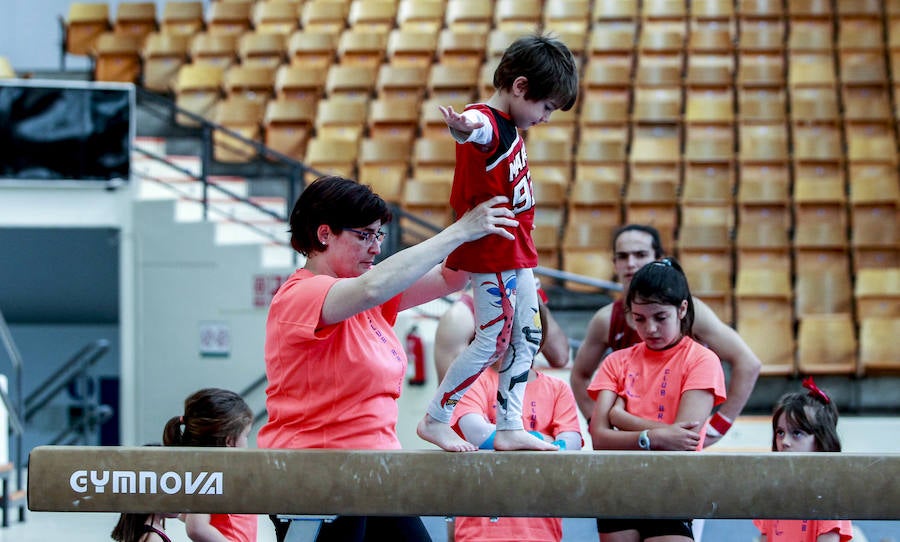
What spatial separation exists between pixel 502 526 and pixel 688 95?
311 inches

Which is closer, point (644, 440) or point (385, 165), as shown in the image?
point (644, 440)

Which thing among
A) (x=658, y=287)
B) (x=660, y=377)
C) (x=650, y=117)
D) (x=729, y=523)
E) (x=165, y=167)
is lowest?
(x=729, y=523)

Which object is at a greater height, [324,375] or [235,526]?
[324,375]

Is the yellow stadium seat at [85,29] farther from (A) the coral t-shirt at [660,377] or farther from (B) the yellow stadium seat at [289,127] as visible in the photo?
(A) the coral t-shirt at [660,377]

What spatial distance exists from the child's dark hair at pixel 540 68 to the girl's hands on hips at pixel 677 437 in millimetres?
951

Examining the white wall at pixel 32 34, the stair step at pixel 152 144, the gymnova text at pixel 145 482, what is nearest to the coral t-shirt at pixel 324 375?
the gymnova text at pixel 145 482

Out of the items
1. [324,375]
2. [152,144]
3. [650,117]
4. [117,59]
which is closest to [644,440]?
[324,375]

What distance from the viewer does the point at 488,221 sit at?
246 cm

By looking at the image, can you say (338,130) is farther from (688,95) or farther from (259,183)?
(688,95)

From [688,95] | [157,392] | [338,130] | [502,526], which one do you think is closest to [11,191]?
[157,392]

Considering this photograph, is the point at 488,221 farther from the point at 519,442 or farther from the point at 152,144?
the point at 152,144

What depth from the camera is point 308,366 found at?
2.37m

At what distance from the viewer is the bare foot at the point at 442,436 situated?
254 centimetres

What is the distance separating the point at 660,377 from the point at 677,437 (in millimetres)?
229
